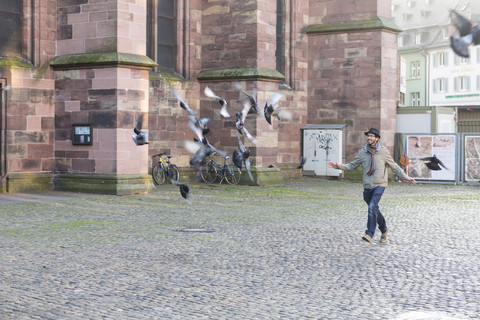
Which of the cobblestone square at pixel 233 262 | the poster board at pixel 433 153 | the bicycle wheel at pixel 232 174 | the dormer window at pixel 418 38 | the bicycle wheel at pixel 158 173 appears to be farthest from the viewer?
the dormer window at pixel 418 38

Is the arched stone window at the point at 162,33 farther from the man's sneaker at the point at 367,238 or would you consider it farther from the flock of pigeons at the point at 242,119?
the man's sneaker at the point at 367,238

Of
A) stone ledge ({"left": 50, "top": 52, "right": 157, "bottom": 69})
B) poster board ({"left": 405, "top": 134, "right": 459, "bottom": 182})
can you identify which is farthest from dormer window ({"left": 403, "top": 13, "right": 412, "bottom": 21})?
stone ledge ({"left": 50, "top": 52, "right": 157, "bottom": 69})

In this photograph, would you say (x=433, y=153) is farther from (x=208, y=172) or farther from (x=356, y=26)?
(x=208, y=172)

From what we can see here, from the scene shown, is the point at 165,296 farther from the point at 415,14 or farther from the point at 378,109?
the point at 415,14

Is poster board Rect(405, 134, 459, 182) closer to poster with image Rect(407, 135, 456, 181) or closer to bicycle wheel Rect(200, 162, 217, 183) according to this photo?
poster with image Rect(407, 135, 456, 181)

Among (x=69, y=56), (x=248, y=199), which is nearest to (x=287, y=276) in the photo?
(x=248, y=199)

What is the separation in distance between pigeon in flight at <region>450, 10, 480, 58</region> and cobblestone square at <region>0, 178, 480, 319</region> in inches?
88.2

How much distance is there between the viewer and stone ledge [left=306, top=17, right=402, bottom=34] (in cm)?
2419

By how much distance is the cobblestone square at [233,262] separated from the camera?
19.4 feet

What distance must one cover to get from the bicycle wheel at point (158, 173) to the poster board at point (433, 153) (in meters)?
7.67

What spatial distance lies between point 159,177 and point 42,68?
434 cm

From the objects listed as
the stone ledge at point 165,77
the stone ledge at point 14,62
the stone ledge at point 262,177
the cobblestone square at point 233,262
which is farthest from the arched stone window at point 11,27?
the stone ledge at point 262,177

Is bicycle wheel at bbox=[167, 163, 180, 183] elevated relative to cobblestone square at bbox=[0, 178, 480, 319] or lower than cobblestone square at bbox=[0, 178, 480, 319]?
elevated

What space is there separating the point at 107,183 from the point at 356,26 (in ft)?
36.7
